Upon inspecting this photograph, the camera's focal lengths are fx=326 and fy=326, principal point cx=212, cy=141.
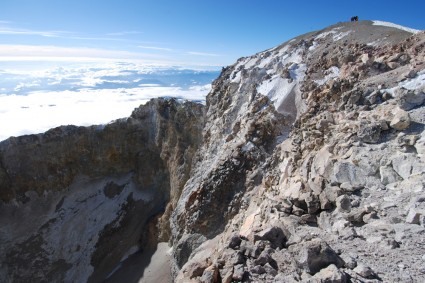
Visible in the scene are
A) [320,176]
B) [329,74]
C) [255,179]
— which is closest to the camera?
[320,176]

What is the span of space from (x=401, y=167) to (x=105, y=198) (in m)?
34.6

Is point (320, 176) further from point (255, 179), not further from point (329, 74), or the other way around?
point (329, 74)

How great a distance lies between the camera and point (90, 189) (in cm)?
3906

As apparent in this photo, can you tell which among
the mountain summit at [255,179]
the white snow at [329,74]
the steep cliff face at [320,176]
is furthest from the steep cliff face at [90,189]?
the white snow at [329,74]

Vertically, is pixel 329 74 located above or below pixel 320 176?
above

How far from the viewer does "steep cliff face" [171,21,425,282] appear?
25.8 ft

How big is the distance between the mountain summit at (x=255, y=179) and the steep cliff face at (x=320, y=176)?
6cm

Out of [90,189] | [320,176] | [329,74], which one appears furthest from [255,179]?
[90,189]

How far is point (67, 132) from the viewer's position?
3822 cm

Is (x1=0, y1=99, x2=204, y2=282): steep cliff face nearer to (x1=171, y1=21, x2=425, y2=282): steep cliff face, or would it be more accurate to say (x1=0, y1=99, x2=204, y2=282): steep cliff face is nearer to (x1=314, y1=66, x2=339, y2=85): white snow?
(x1=171, y1=21, x2=425, y2=282): steep cliff face

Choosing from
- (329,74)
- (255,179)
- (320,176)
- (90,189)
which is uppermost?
(329,74)

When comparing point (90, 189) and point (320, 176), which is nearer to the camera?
point (320, 176)

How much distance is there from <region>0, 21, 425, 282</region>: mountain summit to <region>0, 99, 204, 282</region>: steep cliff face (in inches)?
4.9

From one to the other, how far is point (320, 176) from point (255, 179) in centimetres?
1023
